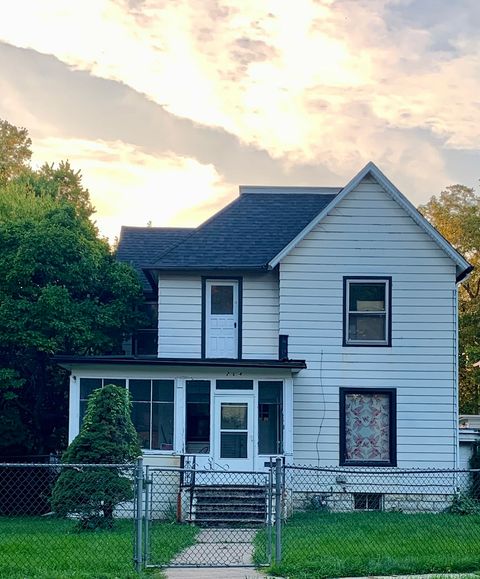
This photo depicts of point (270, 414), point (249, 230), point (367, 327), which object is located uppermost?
point (249, 230)

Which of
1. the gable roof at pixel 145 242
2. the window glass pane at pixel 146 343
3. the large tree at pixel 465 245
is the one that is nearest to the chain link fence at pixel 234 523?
the window glass pane at pixel 146 343

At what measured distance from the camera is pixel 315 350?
2333 cm

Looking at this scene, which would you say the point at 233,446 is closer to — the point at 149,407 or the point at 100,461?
the point at 149,407

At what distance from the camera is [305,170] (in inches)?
1217

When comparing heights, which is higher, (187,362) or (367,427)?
(187,362)

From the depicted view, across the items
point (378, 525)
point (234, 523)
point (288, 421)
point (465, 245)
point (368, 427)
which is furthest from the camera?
point (465, 245)

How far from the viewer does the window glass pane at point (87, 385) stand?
22.2 m

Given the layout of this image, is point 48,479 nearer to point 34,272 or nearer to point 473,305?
point 34,272

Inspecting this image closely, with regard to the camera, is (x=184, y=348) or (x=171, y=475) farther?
(x=184, y=348)

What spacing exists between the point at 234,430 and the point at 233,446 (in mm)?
381

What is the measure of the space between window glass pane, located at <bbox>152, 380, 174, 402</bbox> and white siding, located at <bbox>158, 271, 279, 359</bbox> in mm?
1865

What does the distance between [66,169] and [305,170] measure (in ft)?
35.7

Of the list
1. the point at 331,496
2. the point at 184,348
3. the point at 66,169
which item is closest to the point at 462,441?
the point at 331,496

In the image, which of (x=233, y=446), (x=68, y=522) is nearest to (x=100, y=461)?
(x=68, y=522)
